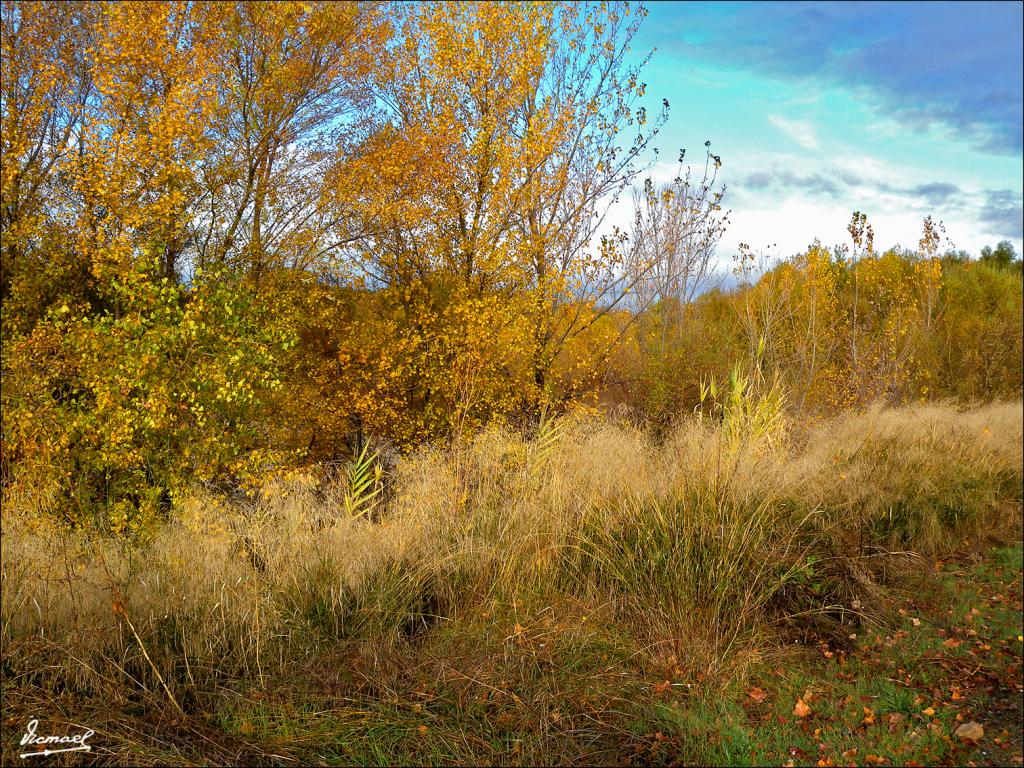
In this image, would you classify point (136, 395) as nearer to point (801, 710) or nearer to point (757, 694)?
point (757, 694)

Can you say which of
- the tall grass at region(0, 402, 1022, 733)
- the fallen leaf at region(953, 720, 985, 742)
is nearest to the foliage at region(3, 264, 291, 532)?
the tall grass at region(0, 402, 1022, 733)

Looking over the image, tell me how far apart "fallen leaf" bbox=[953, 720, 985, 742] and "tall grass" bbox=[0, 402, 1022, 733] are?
108 centimetres

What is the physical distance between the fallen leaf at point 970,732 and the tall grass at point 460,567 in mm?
1080

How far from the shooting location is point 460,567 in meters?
4.67

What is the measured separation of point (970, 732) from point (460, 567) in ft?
9.84

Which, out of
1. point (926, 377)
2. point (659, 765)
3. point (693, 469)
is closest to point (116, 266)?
point (693, 469)

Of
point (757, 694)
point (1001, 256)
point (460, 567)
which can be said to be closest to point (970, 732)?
point (757, 694)

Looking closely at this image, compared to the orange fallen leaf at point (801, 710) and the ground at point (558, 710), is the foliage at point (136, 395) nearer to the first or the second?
the ground at point (558, 710)

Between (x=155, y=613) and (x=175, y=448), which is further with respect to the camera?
(x=175, y=448)

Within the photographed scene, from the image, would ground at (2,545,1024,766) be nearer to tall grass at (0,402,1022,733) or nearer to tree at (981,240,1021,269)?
tall grass at (0,402,1022,733)

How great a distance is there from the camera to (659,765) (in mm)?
3215

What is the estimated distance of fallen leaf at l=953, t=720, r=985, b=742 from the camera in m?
3.65

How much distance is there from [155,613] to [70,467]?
16.6ft

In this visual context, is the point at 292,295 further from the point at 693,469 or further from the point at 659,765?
the point at 659,765
